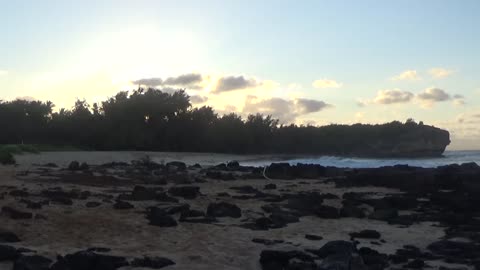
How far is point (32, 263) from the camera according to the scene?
8.05m

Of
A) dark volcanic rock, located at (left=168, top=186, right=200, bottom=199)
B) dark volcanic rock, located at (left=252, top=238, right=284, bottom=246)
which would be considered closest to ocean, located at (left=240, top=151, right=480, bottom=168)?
dark volcanic rock, located at (left=168, top=186, right=200, bottom=199)

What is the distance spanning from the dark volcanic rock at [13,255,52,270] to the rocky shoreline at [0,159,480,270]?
14 millimetres

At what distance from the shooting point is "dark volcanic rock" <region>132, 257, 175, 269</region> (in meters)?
8.59

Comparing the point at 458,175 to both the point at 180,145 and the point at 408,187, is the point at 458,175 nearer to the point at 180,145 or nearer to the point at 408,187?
the point at 408,187

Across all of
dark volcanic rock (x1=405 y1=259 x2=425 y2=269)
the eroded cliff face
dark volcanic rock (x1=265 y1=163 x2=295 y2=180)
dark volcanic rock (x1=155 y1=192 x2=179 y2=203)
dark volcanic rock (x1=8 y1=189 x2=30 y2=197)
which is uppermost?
the eroded cliff face

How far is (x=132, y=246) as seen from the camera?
32.8 feet

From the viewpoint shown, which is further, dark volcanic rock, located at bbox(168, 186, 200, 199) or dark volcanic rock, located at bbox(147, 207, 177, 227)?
dark volcanic rock, located at bbox(168, 186, 200, 199)

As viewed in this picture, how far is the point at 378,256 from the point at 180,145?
61470 millimetres

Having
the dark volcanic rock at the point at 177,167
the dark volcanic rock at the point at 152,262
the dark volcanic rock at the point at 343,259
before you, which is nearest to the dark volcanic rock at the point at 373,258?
the dark volcanic rock at the point at 343,259

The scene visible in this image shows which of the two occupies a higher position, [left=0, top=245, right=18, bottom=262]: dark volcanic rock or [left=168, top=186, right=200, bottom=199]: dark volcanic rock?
[left=168, top=186, right=200, bottom=199]: dark volcanic rock

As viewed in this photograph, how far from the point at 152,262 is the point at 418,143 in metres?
66.2

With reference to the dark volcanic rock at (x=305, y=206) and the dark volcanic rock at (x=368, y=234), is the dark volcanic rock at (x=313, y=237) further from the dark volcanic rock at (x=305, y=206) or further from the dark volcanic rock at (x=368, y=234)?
the dark volcanic rock at (x=305, y=206)

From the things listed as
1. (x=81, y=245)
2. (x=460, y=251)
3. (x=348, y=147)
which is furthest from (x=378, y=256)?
(x=348, y=147)

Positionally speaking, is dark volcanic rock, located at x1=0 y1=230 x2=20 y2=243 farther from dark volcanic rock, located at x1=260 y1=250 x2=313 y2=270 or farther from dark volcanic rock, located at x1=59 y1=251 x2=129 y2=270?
dark volcanic rock, located at x1=260 y1=250 x2=313 y2=270
